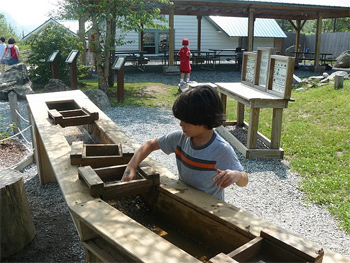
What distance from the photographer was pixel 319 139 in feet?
21.1

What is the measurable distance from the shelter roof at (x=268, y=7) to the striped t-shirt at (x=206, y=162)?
13182 mm

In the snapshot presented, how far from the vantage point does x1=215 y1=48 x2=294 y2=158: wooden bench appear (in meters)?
5.43

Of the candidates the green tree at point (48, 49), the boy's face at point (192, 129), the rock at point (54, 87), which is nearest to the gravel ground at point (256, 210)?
the boy's face at point (192, 129)

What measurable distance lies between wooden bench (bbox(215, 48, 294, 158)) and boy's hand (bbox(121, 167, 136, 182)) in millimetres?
3456

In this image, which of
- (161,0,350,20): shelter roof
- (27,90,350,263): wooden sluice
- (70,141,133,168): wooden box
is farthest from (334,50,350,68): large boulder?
(70,141,133,168): wooden box

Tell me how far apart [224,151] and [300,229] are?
188 cm

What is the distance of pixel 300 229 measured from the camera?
11.7 ft

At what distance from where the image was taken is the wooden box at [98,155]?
2.52 metres

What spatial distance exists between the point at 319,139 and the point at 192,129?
498 cm

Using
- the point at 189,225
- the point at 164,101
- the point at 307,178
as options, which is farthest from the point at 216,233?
the point at 164,101

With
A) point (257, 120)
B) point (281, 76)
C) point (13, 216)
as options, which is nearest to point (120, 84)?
point (257, 120)

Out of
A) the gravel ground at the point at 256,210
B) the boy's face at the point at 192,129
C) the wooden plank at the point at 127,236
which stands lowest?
the gravel ground at the point at 256,210

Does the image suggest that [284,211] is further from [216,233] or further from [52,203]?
[52,203]

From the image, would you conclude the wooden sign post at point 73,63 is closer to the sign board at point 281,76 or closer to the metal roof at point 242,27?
the sign board at point 281,76
